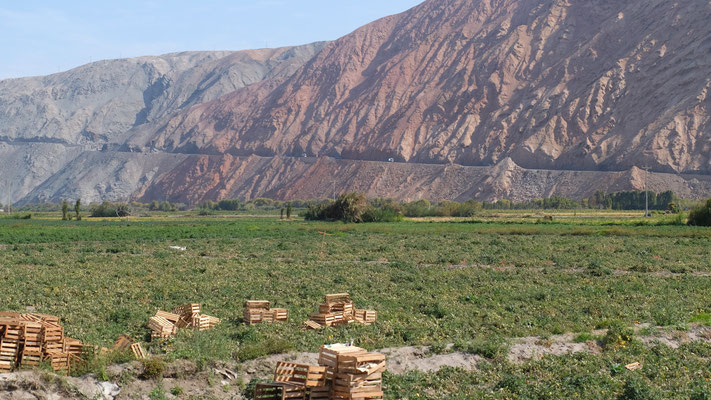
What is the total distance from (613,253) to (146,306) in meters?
23.8

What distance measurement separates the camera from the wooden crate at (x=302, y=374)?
11.5 metres

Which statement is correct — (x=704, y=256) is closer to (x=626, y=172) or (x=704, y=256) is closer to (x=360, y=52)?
(x=626, y=172)

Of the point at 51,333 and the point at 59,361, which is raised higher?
the point at 51,333

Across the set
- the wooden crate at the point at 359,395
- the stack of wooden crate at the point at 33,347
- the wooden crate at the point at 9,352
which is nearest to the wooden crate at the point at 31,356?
the stack of wooden crate at the point at 33,347

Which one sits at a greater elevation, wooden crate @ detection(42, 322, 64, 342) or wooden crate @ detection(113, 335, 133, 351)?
wooden crate @ detection(42, 322, 64, 342)

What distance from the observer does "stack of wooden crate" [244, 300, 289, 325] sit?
55.7 ft

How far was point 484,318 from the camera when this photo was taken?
17922mm

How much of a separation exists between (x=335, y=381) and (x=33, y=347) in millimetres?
5293

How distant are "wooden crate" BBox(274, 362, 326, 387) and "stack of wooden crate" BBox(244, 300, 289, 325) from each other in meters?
5.03

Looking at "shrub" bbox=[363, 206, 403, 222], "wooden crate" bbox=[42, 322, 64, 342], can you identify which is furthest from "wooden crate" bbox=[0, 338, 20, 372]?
"shrub" bbox=[363, 206, 403, 222]

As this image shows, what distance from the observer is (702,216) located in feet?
191

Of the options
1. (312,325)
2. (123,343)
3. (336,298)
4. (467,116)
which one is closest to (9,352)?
(123,343)

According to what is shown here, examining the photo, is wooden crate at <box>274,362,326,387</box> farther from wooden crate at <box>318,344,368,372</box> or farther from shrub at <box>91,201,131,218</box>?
shrub at <box>91,201,131,218</box>

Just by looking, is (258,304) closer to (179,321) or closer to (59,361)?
(179,321)
